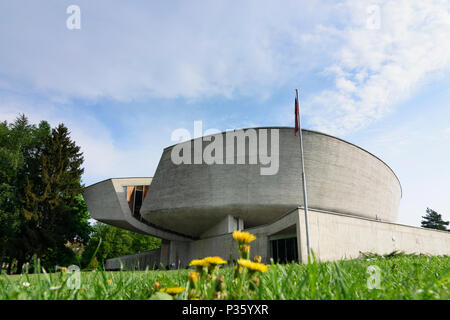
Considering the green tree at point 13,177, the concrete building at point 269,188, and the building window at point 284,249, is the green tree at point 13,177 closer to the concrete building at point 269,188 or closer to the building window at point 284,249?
the concrete building at point 269,188

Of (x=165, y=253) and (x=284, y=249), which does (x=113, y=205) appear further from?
(x=284, y=249)

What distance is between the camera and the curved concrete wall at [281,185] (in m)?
29.3

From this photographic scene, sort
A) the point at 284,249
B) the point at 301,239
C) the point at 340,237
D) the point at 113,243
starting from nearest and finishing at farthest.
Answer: the point at 301,239 < the point at 340,237 < the point at 284,249 < the point at 113,243

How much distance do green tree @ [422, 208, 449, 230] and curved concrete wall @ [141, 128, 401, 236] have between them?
42.8m

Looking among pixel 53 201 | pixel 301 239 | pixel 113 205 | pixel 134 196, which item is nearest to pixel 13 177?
pixel 53 201

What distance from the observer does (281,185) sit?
2930 centimetres

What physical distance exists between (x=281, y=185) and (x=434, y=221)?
56.5 meters

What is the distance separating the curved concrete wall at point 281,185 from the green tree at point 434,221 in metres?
42.8

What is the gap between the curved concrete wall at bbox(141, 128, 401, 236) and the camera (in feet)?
96.2

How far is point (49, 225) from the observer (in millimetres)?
31969

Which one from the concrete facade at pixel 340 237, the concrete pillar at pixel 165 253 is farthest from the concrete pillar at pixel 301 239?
the concrete pillar at pixel 165 253

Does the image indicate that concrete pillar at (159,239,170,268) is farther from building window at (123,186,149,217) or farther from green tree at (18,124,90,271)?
green tree at (18,124,90,271)

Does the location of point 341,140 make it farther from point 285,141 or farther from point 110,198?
point 110,198
